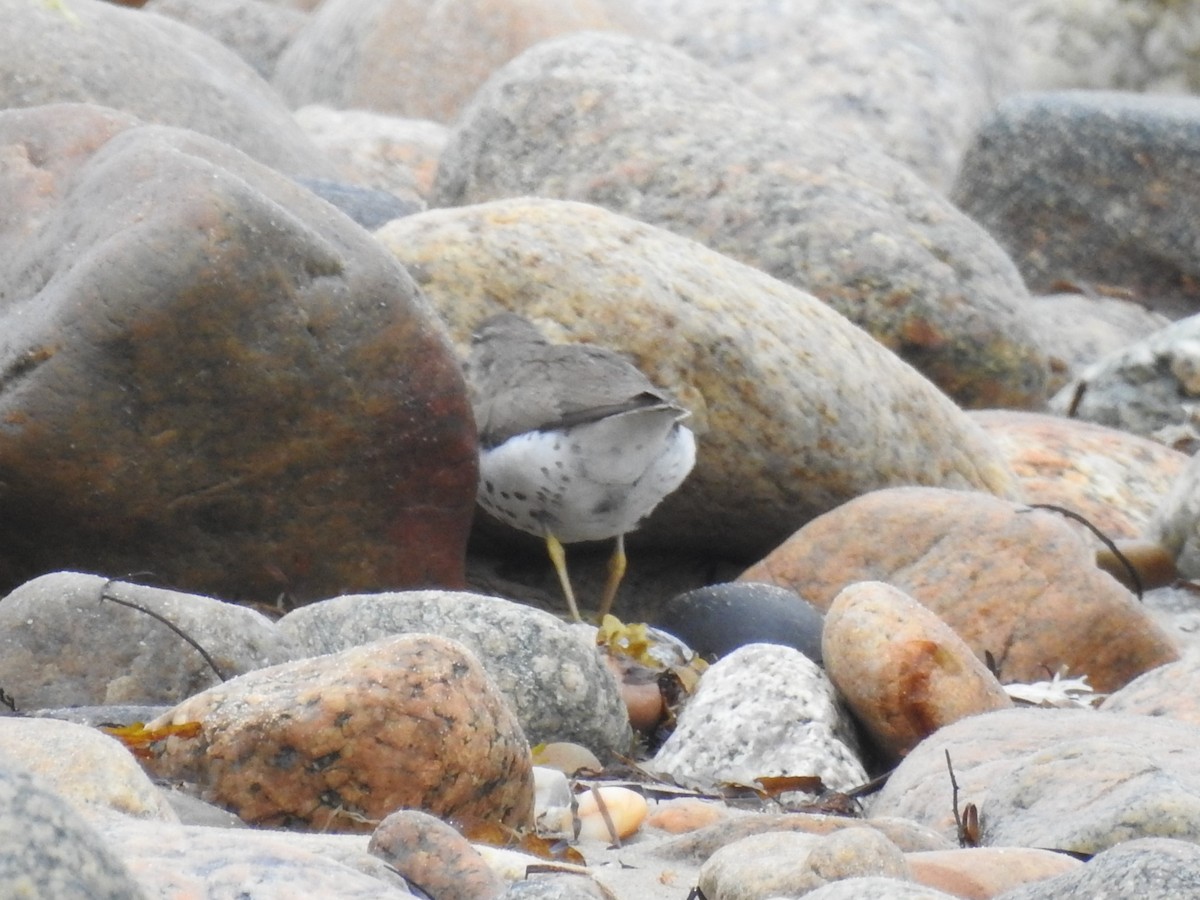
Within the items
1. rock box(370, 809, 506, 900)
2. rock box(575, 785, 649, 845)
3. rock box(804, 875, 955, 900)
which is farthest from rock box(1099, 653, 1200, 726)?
rock box(370, 809, 506, 900)

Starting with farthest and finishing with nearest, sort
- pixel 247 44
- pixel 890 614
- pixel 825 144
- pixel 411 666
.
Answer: pixel 247 44 → pixel 825 144 → pixel 890 614 → pixel 411 666

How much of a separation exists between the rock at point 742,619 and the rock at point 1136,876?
310 centimetres

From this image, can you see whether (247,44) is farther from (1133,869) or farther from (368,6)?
(1133,869)

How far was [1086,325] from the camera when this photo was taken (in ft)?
41.0

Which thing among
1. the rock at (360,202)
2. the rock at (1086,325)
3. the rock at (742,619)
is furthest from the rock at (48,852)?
the rock at (1086,325)

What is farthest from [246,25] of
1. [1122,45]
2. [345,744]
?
[345,744]

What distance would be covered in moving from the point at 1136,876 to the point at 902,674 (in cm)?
243

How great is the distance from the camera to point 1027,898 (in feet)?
9.05

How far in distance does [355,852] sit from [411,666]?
77 centimetres

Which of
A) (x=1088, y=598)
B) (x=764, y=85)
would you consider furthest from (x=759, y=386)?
(x=764, y=85)

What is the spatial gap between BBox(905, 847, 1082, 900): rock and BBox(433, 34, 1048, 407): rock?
19.5ft

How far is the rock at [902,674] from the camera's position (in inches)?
196

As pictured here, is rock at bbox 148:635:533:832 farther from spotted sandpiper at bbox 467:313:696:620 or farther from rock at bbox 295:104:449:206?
rock at bbox 295:104:449:206

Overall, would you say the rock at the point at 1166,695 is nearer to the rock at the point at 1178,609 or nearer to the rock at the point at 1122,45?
the rock at the point at 1178,609
